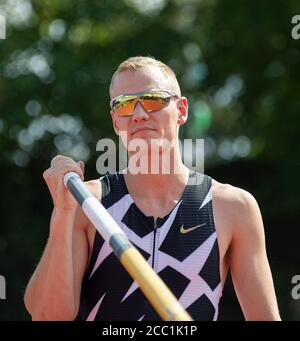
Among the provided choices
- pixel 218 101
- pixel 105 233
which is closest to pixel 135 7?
pixel 218 101

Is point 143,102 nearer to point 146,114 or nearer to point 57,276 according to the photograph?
point 146,114

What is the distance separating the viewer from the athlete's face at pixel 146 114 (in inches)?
152

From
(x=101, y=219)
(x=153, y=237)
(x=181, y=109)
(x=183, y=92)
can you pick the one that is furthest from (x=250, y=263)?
(x=183, y=92)

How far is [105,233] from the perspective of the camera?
2.95m

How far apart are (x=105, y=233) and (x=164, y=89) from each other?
1179 millimetres

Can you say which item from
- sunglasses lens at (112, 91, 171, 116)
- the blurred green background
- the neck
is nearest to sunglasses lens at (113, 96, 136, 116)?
sunglasses lens at (112, 91, 171, 116)

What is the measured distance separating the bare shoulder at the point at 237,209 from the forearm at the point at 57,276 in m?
0.72

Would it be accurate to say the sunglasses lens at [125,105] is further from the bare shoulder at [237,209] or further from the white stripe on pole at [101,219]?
the white stripe on pole at [101,219]

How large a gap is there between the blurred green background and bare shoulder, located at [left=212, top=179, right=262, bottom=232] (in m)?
7.68

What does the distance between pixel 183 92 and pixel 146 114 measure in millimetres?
9445

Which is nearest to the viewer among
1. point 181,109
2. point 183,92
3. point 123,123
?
point 123,123

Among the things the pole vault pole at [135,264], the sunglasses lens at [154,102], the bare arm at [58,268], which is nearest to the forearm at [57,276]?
the bare arm at [58,268]

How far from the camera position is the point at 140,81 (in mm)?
3916

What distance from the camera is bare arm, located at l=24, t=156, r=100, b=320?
11.7ft
